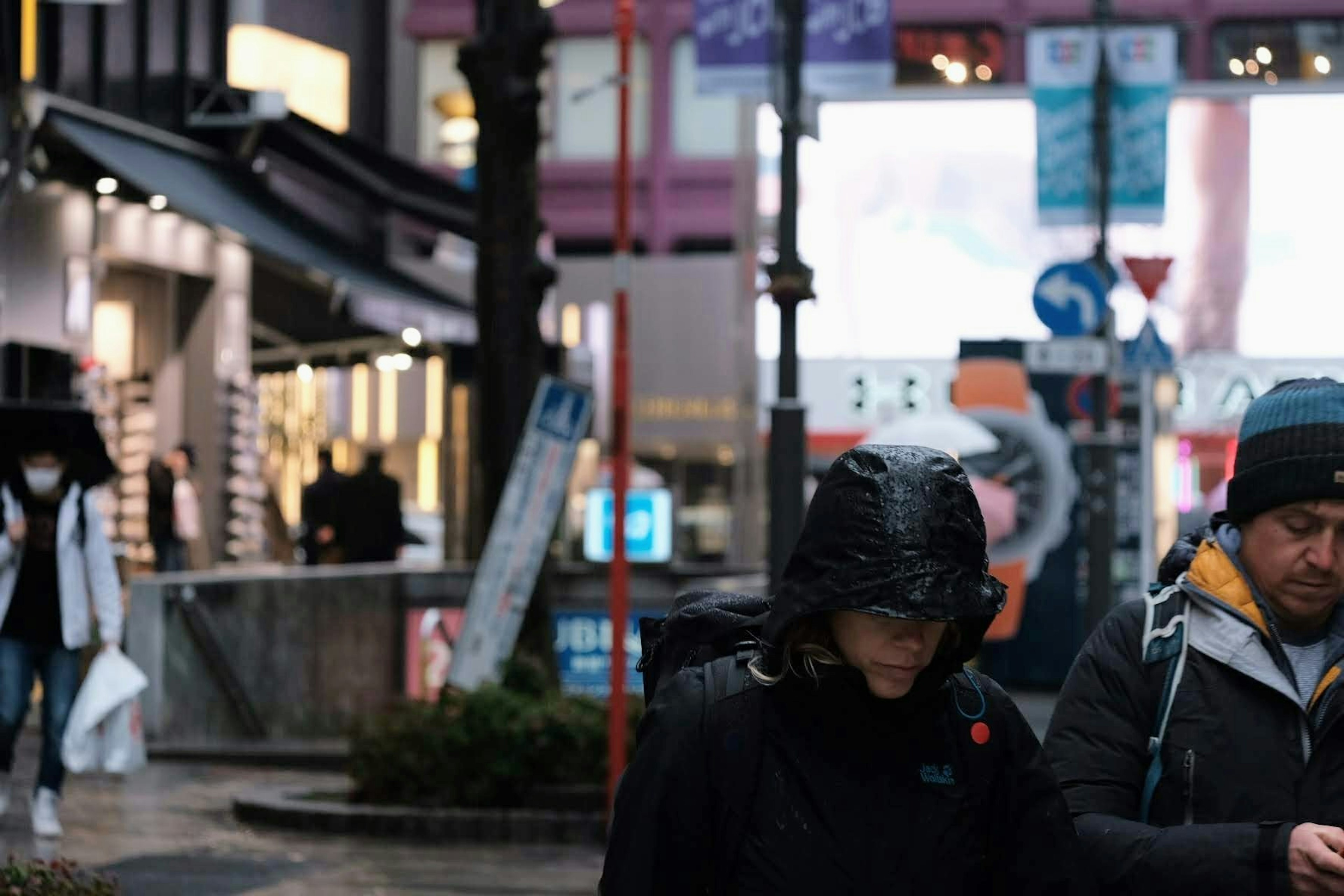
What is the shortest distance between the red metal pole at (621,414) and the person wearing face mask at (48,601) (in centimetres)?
224

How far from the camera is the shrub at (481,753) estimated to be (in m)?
12.6

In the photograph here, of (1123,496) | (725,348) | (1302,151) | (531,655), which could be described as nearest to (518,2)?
(531,655)

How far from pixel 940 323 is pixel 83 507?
15334mm

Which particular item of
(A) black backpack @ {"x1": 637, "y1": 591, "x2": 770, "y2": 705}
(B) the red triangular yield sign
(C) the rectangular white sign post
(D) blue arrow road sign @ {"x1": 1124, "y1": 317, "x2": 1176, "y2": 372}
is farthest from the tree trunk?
(A) black backpack @ {"x1": 637, "y1": 591, "x2": 770, "y2": 705}

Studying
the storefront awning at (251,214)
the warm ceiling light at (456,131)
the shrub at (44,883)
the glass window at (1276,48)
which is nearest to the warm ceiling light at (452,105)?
the warm ceiling light at (456,131)

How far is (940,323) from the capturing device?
25.9 meters

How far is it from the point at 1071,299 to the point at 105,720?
12.0 m

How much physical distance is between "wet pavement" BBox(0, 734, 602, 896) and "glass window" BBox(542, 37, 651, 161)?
137ft

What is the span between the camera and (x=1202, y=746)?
3.82 metres

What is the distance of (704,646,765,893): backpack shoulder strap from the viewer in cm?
323

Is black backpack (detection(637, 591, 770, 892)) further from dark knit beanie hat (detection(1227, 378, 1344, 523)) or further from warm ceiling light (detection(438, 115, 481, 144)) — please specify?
warm ceiling light (detection(438, 115, 481, 144))

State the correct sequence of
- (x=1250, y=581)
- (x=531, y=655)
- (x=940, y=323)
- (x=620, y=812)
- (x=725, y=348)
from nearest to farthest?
(x=620, y=812) < (x=1250, y=581) < (x=531, y=655) < (x=940, y=323) < (x=725, y=348)

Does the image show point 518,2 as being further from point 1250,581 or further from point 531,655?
point 1250,581

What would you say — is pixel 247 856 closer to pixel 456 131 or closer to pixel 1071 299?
pixel 1071 299
